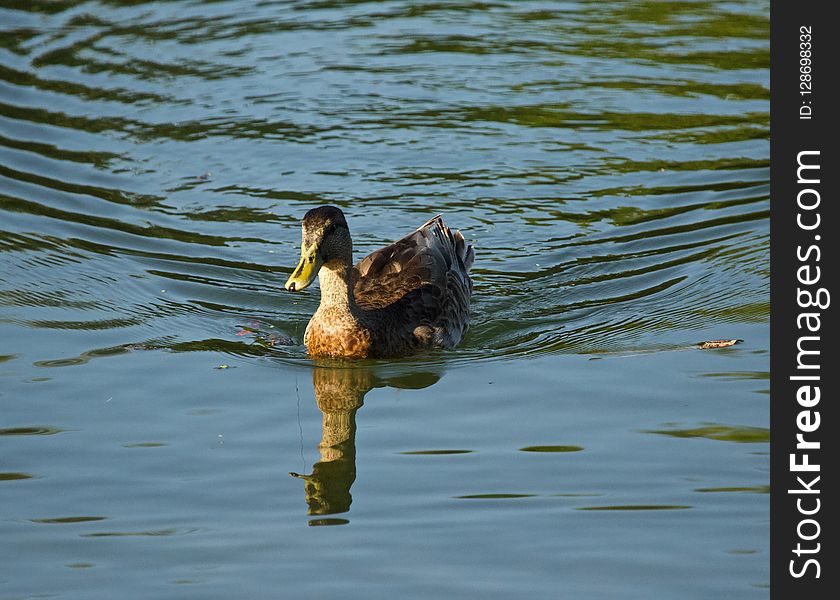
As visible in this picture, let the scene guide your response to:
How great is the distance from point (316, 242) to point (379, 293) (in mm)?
1233

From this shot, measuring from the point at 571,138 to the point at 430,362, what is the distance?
243 inches

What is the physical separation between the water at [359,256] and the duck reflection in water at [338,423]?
1.1 inches

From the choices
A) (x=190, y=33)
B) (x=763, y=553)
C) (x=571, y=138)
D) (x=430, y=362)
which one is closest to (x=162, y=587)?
(x=763, y=553)

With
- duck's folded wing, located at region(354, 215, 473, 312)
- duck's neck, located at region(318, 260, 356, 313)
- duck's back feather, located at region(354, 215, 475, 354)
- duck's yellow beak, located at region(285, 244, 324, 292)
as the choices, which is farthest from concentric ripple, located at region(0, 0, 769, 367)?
duck's yellow beak, located at region(285, 244, 324, 292)

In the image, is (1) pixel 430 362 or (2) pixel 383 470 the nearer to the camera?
(2) pixel 383 470

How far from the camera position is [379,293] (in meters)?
10.1

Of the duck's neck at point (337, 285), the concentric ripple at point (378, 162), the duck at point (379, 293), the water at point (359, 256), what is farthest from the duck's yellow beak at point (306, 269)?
the concentric ripple at point (378, 162)

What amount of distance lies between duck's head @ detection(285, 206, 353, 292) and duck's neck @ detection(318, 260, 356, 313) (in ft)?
0.40

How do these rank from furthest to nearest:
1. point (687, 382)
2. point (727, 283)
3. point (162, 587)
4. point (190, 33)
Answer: point (190, 33) → point (727, 283) → point (687, 382) → point (162, 587)

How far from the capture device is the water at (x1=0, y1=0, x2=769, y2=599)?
650cm

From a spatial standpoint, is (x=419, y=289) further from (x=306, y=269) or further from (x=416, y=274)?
(x=306, y=269)

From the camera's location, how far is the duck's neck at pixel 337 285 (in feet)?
30.8

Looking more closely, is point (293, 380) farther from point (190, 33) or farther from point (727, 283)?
point (190, 33)

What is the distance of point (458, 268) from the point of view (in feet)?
35.5
